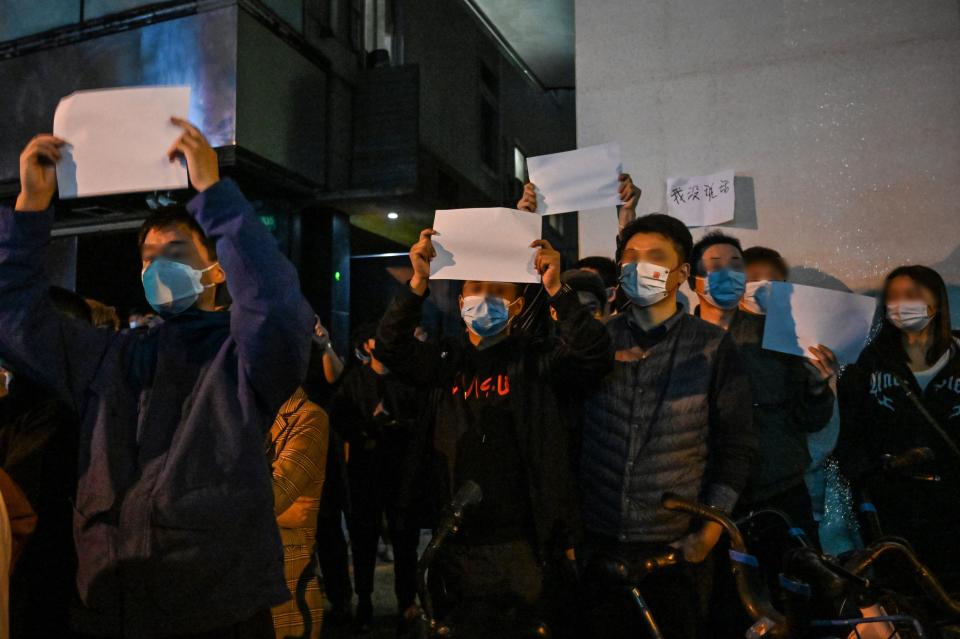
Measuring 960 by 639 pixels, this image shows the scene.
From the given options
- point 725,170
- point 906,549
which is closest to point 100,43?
point 725,170

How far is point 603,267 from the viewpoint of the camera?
15.3 feet

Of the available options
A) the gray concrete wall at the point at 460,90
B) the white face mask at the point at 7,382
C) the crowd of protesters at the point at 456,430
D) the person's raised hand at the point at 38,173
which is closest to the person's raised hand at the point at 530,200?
the crowd of protesters at the point at 456,430

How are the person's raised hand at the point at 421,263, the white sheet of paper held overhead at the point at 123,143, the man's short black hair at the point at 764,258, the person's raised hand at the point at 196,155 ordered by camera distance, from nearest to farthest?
the person's raised hand at the point at 196,155
the white sheet of paper held overhead at the point at 123,143
the person's raised hand at the point at 421,263
the man's short black hair at the point at 764,258

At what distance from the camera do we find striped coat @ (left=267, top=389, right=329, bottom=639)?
3.22 meters

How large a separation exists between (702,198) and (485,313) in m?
2.28

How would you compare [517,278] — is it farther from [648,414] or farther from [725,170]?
[725,170]

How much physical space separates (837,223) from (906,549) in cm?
276

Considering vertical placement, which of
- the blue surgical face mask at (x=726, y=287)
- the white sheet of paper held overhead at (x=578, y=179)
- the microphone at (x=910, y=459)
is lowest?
the microphone at (x=910, y=459)

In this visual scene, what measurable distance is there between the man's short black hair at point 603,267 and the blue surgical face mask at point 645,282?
1488 millimetres

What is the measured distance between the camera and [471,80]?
14.7m

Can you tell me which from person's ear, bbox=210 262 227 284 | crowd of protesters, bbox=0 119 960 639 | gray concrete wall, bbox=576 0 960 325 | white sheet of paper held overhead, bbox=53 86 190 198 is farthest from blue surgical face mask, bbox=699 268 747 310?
white sheet of paper held overhead, bbox=53 86 190 198

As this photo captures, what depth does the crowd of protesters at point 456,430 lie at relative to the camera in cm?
A: 209

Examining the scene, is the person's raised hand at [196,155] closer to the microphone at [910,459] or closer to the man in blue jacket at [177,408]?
the man in blue jacket at [177,408]

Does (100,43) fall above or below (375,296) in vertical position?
above
